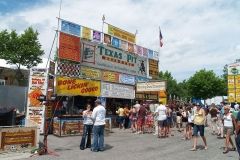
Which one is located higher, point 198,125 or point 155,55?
point 155,55

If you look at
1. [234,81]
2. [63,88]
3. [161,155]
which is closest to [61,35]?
[63,88]

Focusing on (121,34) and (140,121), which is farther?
(121,34)

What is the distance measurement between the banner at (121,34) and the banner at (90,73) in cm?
325

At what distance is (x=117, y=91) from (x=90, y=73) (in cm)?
330

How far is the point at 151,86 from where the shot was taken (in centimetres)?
2472

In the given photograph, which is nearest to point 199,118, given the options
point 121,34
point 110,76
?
point 110,76

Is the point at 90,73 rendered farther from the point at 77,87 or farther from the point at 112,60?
the point at 112,60

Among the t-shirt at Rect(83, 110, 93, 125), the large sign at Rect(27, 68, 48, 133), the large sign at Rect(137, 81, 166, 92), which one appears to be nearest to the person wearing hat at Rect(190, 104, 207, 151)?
the t-shirt at Rect(83, 110, 93, 125)

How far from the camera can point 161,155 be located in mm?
11898

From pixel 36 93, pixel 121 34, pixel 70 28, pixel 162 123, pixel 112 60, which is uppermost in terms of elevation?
pixel 121 34

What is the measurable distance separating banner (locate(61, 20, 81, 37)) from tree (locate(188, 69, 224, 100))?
48497mm

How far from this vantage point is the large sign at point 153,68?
28484mm

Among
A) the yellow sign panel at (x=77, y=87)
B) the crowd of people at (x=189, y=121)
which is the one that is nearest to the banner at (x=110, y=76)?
the yellow sign panel at (x=77, y=87)

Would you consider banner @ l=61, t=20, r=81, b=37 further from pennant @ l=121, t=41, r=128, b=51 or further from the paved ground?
the paved ground
